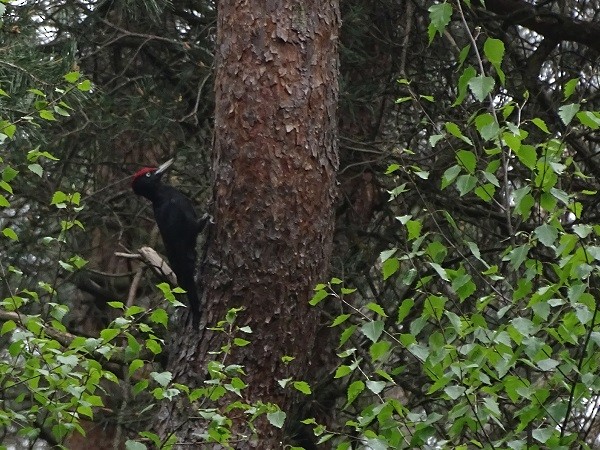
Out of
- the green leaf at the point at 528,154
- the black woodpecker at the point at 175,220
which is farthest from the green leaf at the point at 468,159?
the black woodpecker at the point at 175,220

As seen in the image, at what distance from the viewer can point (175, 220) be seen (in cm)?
529

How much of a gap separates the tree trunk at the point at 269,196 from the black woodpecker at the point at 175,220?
363 mm

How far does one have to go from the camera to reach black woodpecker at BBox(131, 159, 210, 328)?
508 centimetres

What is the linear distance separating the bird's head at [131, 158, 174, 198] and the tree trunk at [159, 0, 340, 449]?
1.09 meters

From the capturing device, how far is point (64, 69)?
5.05 meters

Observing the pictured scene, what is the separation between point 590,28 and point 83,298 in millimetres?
3409

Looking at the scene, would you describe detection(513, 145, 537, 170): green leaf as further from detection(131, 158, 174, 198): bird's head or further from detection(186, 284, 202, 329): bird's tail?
detection(131, 158, 174, 198): bird's head

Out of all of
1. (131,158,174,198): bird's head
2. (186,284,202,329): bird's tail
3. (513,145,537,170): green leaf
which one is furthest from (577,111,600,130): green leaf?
(131,158,174,198): bird's head

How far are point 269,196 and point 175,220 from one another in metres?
1.03

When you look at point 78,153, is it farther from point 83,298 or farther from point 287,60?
point 287,60

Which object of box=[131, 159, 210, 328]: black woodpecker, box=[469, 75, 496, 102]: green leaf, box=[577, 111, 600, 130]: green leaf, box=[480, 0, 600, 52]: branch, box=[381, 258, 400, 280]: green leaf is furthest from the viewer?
box=[480, 0, 600, 52]: branch

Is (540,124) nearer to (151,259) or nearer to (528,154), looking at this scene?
(528,154)

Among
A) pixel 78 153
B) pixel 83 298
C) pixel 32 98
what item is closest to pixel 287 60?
pixel 32 98

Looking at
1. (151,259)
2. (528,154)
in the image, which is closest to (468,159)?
(528,154)
